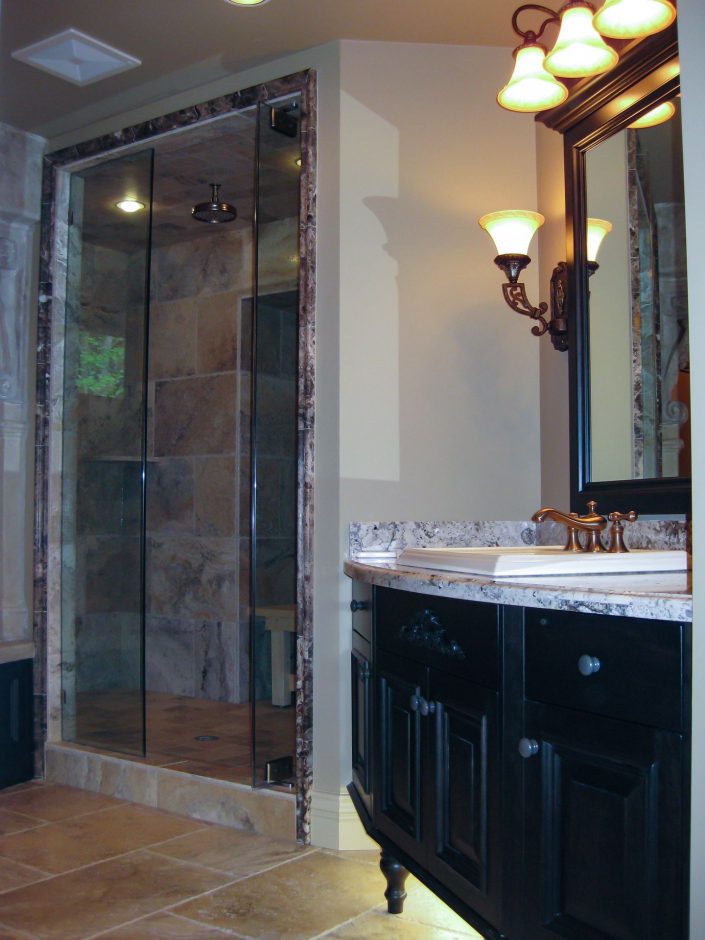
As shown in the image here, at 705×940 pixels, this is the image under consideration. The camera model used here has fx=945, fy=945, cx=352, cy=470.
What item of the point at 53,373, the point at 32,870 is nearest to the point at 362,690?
the point at 32,870

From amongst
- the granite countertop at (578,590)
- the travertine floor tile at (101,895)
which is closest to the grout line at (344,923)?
the travertine floor tile at (101,895)

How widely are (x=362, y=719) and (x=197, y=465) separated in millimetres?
2760

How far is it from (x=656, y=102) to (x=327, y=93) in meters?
1.08

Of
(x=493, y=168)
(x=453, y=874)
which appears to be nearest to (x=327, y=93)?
(x=493, y=168)

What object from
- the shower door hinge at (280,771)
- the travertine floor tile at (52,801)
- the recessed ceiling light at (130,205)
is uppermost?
the recessed ceiling light at (130,205)

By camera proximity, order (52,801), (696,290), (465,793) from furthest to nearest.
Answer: (52,801) → (465,793) → (696,290)

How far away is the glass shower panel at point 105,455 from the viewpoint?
11.2 ft

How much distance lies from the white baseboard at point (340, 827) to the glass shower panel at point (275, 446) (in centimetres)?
17

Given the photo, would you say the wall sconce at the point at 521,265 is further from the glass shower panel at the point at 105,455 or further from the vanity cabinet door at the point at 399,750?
the glass shower panel at the point at 105,455

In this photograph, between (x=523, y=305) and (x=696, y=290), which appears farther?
(x=523, y=305)

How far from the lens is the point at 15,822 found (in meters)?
3.06

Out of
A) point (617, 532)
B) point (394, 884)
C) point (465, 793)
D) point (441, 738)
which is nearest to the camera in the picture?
point (465, 793)

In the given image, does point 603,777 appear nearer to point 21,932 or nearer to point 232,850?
point 21,932

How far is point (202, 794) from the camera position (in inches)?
121
